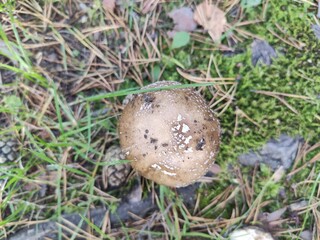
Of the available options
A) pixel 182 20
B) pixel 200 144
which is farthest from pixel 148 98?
pixel 182 20

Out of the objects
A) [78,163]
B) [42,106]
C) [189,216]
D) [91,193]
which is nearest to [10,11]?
[42,106]

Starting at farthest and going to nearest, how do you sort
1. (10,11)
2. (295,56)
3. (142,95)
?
(295,56) → (10,11) → (142,95)

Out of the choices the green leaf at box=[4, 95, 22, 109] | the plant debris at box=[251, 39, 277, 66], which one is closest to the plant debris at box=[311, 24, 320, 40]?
the plant debris at box=[251, 39, 277, 66]

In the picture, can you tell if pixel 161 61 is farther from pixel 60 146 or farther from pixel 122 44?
pixel 60 146

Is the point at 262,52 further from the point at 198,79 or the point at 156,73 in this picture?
the point at 156,73

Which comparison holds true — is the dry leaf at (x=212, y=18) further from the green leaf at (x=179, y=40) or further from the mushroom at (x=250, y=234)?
the mushroom at (x=250, y=234)

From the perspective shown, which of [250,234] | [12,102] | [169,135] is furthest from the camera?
[12,102]

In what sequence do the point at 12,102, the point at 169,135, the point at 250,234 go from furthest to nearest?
1. the point at 12,102
2. the point at 250,234
3. the point at 169,135
